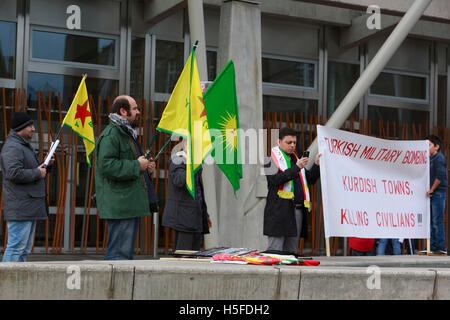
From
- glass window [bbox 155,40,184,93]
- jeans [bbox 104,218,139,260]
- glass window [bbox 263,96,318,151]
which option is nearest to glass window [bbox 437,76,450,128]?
glass window [bbox 263,96,318,151]

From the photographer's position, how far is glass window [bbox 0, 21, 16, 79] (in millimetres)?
11391

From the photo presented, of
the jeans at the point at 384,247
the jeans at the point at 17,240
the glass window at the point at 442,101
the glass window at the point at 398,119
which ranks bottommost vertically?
the jeans at the point at 384,247

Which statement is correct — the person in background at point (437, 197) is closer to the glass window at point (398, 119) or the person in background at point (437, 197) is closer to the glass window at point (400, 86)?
the glass window at point (398, 119)

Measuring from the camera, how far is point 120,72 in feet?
40.0

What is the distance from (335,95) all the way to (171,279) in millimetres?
10526

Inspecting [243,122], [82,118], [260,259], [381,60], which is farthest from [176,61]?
[260,259]

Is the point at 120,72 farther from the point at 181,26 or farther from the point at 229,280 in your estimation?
the point at 229,280

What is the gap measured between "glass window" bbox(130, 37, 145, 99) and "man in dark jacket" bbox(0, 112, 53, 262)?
16.3 feet

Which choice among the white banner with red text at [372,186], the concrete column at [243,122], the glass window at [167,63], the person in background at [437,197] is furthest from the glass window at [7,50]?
the person in background at [437,197]

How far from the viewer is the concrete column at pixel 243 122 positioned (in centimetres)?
1048

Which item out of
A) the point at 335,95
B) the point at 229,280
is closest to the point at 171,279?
the point at 229,280

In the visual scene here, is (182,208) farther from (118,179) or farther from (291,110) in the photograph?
(291,110)

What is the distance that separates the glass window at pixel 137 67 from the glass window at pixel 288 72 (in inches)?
89.0
